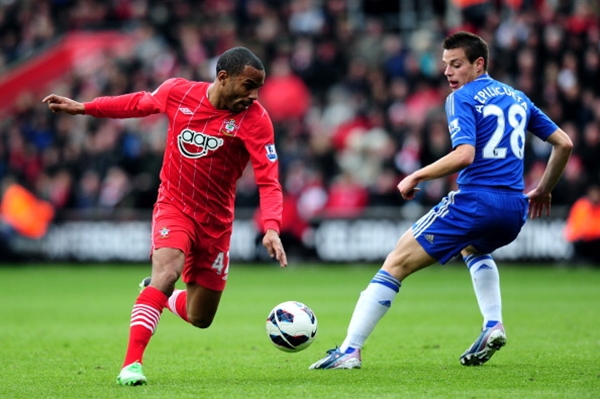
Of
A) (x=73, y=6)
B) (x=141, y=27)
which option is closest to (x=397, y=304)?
(x=141, y=27)

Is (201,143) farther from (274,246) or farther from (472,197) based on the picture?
(472,197)

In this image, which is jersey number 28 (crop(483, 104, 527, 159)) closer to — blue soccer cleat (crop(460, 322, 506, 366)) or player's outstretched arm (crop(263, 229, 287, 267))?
blue soccer cleat (crop(460, 322, 506, 366))

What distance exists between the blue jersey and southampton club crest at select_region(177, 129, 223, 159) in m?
1.75

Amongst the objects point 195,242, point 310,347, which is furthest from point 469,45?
point 310,347

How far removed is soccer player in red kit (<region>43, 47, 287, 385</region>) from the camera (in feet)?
25.0

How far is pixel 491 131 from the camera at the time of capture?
26.3ft

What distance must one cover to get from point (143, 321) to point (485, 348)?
2.76m

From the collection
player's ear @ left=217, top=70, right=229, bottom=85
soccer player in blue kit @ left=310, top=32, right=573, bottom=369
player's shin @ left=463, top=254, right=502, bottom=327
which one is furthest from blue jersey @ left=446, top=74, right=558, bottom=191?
player's ear @ left=217, top=70, right=229, bottom=85

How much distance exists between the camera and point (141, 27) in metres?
28.7

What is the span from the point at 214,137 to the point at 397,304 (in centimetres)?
746

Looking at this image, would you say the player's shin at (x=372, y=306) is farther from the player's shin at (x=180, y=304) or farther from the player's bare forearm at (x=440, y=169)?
the player's shin at (x=180, y=304)

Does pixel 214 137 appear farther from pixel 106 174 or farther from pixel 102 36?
pixel 102 36

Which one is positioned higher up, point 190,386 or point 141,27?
point 141,27

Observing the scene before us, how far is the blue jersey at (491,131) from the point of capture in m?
8.00
